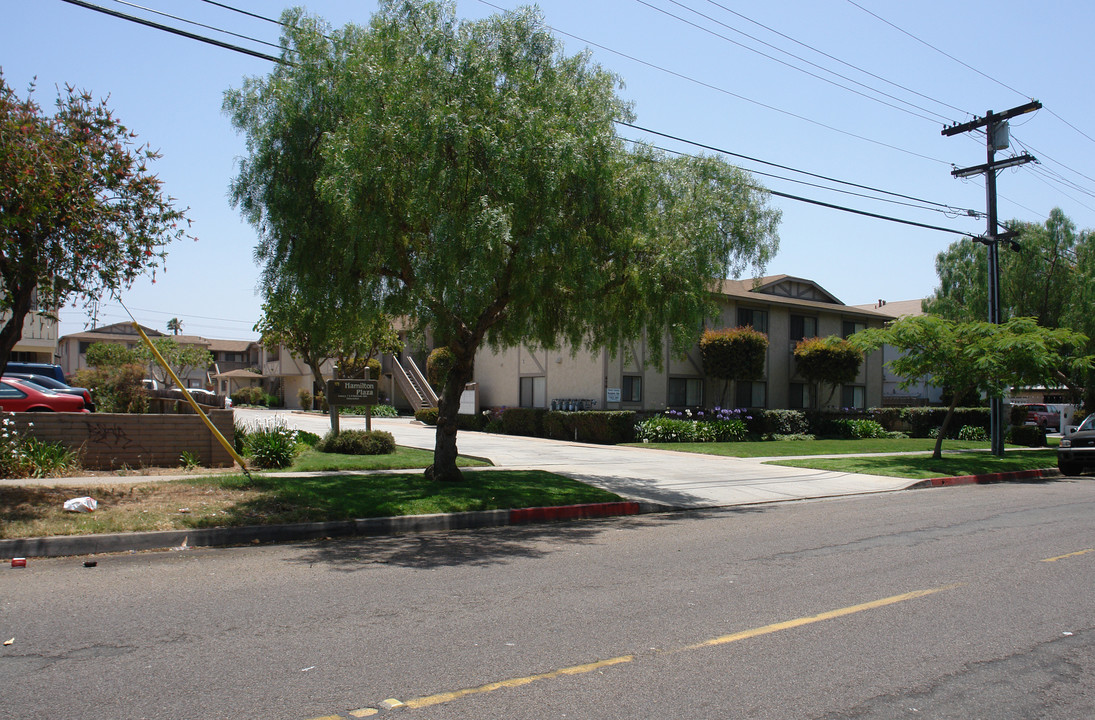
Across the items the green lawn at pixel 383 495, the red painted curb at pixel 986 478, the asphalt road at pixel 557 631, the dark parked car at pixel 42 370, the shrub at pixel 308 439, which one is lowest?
the red painted curb at pixel 986 478

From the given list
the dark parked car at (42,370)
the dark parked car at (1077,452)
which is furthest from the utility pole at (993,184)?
the dark parked car at (42,370)

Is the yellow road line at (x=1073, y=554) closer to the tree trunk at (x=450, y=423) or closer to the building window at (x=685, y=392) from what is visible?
the tree trunk at (x=450, y=423)

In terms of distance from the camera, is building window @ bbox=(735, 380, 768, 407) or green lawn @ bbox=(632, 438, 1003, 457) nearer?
green lawn @ bbox=(632, 438, 1003, 457)

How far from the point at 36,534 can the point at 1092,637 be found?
1027 centimetres

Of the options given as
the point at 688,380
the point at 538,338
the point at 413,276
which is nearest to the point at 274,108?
the point at 413,276

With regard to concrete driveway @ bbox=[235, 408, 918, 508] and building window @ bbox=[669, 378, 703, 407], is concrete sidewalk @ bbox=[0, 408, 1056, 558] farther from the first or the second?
building window @ bbox=[669, 378, 703, 407]

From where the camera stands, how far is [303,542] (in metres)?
9.53

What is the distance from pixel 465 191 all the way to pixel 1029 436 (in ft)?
99.5

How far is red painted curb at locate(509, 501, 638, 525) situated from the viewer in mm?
11734

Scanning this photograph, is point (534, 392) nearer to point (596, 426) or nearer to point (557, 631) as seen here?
point (596, 426)

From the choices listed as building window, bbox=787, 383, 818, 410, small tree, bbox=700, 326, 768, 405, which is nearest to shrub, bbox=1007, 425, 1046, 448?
building window, bbox=787, 383, 818, 410

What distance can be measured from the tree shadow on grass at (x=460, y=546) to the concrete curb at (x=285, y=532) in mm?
297

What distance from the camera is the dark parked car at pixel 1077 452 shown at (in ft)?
70.5

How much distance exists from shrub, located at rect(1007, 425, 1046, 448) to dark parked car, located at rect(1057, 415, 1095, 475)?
1016 cm
